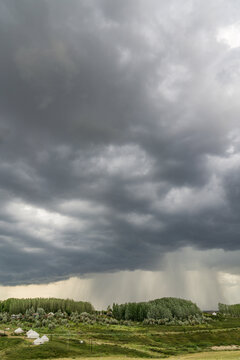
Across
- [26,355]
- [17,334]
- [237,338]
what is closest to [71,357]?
[26,355]

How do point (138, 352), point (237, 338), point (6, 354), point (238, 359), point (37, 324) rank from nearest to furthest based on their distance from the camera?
point (238, 359) < point (6, 354) < point (138, 352) < point (237, 338) < point (37, 324)

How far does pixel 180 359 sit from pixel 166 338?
69.3m

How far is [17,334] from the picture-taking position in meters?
148

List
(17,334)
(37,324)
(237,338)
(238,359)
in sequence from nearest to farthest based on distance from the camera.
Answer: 1. (238,359)
2. (17,334)
3. (237,338)
4. (37,324)

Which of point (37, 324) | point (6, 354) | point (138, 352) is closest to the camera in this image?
point (6, 354)

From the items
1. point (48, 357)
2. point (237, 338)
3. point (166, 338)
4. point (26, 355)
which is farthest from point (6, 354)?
point (237, 338)

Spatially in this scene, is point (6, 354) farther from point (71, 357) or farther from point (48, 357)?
point (71, 357)

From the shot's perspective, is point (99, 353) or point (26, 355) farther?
point (99, 353)

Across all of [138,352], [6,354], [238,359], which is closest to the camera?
Answer: [238,359]

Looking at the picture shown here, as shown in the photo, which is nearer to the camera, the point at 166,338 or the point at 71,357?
the point at 71,357

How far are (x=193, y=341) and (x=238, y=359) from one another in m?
69.1

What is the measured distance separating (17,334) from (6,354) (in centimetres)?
5843

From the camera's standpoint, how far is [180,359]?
93.5 metres

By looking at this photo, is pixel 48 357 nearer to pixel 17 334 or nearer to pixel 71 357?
pixel 71 357
